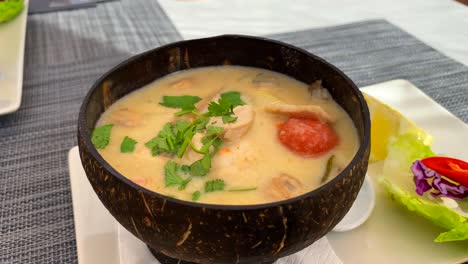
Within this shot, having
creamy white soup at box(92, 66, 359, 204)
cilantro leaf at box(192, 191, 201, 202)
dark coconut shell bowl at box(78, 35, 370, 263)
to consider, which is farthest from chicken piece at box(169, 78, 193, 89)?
cilantro leaf at box(192, 191, 201, 202)

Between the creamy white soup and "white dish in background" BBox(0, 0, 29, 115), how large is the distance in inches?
21.3

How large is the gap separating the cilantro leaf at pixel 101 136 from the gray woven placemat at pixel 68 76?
0.83ft

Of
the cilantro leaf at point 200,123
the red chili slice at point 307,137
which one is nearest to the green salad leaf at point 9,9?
the cilantro leaf at point 200,123

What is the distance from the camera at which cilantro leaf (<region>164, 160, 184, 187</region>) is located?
823 mm

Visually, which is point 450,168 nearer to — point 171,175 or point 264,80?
point 264,80

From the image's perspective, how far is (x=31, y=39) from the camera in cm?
190

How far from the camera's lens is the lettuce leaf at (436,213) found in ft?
2.89

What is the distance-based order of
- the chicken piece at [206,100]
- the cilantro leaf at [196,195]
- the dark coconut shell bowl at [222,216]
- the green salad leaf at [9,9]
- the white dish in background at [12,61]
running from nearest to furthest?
the dark coconut shell bowl at [222,216] → the cilantro leaf at [196,195] → the chicken piece at [206,100] → the white dish in background at [12,61] → the green salad leaf at [9,9]

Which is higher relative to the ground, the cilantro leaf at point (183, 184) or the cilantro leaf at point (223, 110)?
the cilantro leaf at point (223, 110)

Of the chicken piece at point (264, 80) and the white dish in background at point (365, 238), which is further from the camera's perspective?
the chicken piece at point (264, 80)

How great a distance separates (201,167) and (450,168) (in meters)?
0.52

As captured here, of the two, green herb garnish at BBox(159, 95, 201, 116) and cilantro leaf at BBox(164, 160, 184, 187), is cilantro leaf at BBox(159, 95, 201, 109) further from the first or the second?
cilantro leaf at BBox(164, 160, 184, 187)

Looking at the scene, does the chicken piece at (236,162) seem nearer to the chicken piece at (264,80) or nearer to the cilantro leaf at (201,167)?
the cilantro leaf at (201,167)

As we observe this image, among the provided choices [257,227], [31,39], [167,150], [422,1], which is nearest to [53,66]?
[31,39]
